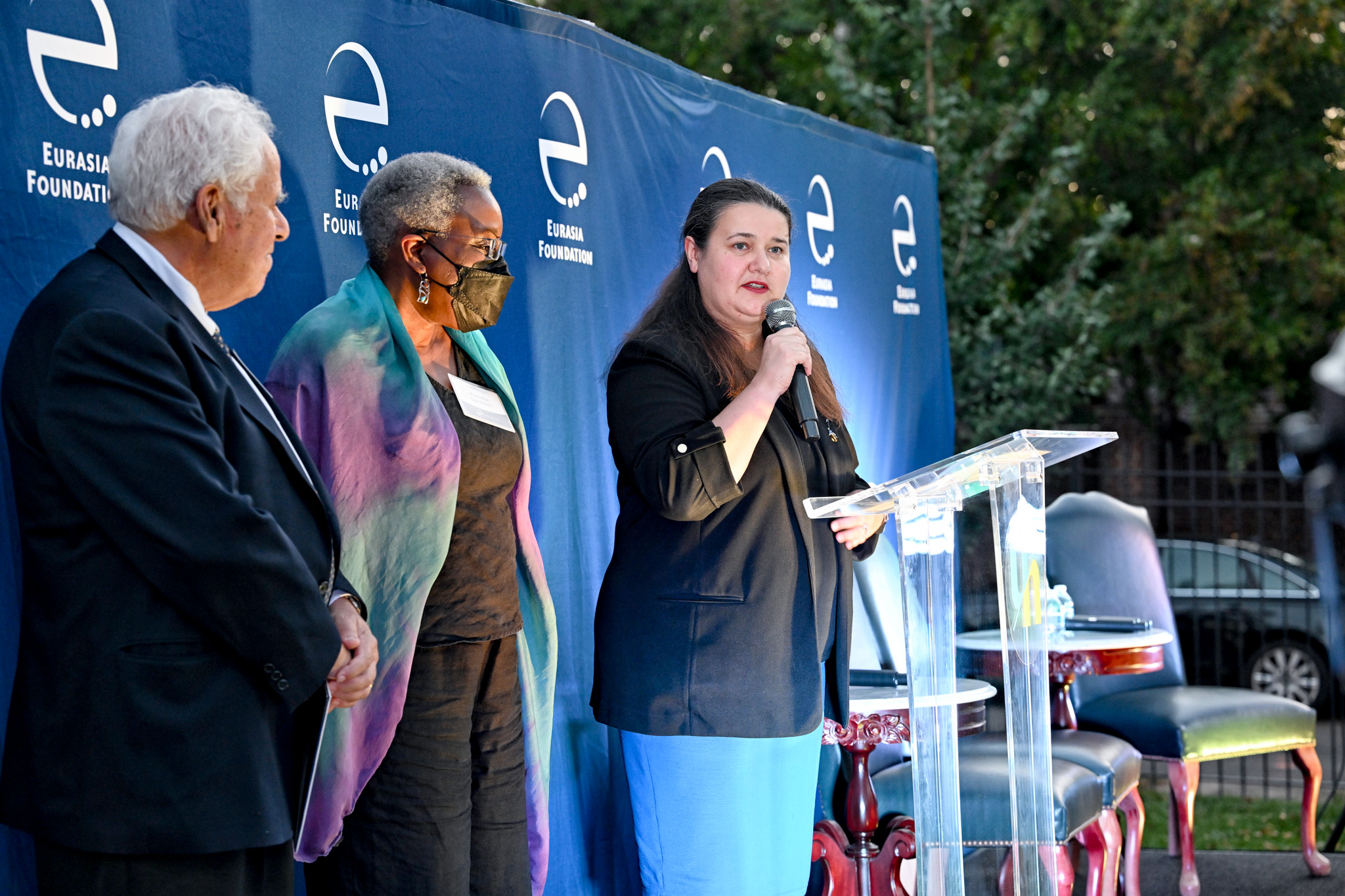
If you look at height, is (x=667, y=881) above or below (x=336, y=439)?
below

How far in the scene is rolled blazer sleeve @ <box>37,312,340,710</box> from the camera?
152 cm

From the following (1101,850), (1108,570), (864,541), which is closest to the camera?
(864,541)

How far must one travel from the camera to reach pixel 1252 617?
865 cm

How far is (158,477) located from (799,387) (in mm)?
1224

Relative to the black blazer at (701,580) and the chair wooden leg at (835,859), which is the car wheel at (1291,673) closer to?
the chair wooden leg at (835,859)

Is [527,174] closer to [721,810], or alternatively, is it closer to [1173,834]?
[721,810]

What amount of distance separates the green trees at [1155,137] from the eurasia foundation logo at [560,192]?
4845 millimetres

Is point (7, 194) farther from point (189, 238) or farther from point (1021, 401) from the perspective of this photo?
point (1021, 401)

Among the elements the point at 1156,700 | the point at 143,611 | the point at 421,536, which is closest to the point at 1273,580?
the point at 1156,700

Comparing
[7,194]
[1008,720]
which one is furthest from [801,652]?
[7,194]

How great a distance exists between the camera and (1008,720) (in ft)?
7.41

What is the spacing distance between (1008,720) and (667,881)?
730 millimetres

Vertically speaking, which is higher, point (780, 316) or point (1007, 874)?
point (780, 316)

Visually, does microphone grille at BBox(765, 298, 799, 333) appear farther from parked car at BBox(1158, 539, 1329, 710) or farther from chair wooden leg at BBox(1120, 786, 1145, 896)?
parked car at BBox(1158, 539, 1329, 710)
